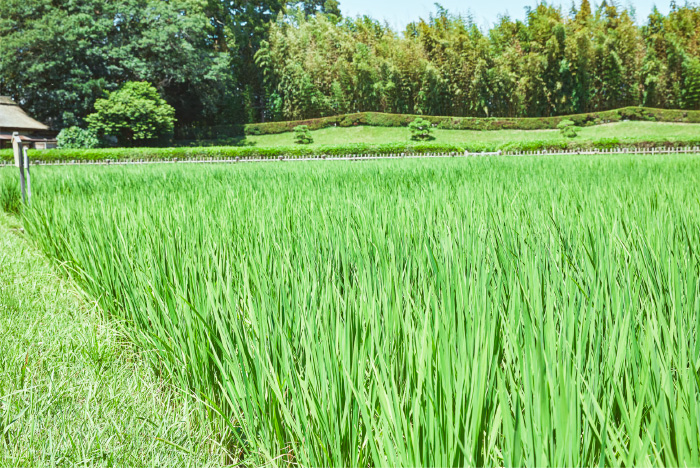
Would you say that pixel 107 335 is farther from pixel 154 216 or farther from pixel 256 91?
pixel 256 91

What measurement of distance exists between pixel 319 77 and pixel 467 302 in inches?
1485

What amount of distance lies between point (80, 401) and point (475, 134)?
28967mm

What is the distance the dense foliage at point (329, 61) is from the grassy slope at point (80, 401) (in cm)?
2852

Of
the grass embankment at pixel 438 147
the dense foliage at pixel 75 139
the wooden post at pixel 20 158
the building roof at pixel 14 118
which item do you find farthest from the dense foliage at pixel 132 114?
the wooden post at pixel 20 158

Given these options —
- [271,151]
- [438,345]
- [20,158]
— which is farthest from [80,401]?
[271,151]

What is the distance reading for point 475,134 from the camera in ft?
92.3

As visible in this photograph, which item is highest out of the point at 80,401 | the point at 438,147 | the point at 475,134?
the point at 475,134

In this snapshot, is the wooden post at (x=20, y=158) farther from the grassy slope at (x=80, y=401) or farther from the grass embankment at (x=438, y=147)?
A: the grass embankment at (x=438, y=147)

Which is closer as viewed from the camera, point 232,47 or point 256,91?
point 232,47

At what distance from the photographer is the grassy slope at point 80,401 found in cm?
100

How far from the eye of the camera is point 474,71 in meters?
32.6

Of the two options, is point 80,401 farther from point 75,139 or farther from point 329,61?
point 329,61

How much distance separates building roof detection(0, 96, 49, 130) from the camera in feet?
82.9

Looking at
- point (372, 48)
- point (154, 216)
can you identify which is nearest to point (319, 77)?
point (372, 48)
